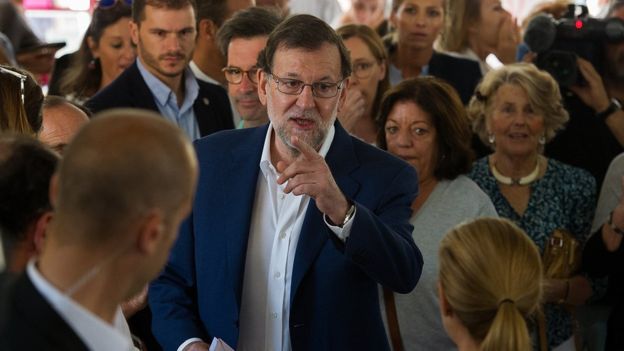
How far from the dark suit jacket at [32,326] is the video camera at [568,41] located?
3.76 m

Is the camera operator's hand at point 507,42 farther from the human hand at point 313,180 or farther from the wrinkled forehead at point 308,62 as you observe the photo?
the human hand at point 313,180

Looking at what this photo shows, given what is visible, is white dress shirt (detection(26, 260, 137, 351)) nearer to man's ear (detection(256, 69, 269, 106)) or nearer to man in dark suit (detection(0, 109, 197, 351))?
man in dark suit (detection(0, 109, 197, 351))

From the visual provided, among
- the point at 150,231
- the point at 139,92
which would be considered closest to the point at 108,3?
the point at 139,92

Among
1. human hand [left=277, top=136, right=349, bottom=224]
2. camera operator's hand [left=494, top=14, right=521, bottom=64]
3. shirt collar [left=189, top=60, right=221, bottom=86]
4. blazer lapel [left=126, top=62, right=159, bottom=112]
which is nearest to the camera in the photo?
human hand [left=277, top=136, right=349, bottom=224]

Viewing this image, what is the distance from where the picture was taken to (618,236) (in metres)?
4.27

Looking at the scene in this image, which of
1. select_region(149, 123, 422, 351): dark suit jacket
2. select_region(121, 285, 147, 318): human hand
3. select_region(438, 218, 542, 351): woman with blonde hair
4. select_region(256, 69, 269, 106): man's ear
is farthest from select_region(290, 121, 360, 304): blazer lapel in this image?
select_region(121, 285, 147, 318): human hand

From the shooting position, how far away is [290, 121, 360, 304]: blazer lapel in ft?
9.72

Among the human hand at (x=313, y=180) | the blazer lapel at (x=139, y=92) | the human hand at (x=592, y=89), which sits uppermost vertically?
the human hand at (x=313, y=180)

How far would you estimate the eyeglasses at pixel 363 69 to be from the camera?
4.93 metres

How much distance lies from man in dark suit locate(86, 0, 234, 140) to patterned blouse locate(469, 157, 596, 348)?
1.31 metres

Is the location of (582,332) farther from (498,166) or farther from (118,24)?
(118,24)

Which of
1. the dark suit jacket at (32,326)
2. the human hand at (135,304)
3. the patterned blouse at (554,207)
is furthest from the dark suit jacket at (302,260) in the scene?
the patterned blouse at (554,207)

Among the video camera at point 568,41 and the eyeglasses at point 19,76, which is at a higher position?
the eyeglasses at point 19,76

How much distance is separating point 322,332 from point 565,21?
2.77 m
